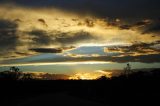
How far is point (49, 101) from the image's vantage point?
3753 centimetres

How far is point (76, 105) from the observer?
35.9m

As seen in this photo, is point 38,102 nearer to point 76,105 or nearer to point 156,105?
point 76,105

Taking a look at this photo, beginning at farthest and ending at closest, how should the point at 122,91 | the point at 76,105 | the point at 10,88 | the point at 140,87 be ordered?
the point at 10,88, the point at 140,87, the point at 122,91, the point at 76,105

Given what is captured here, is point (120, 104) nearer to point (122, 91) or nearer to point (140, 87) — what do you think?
point (122, 91)

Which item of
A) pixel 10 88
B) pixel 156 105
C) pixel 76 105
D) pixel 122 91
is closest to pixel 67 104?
pixel 76 105

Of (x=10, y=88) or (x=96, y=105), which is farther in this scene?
(x=10, y=88)

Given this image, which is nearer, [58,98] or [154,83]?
[58,98]

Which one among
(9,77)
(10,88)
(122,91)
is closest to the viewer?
(122,91)

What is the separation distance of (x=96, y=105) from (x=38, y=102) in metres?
6.06

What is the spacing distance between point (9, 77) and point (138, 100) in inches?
2617

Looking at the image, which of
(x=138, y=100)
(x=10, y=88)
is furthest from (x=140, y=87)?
(x=10, y=88)

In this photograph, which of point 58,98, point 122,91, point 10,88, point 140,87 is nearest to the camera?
point 58,98

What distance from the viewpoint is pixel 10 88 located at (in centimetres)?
8394

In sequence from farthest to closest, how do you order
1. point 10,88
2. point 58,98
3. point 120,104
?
point 10,88 → point 120,104 → point 58,98
